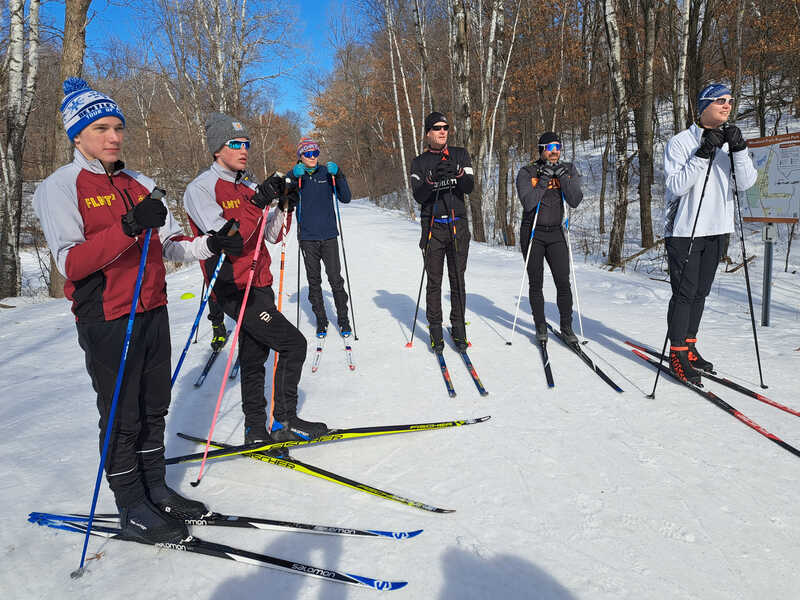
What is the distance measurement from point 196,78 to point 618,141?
17827 mm

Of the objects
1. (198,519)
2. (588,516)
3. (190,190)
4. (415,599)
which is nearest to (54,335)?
(190,190)

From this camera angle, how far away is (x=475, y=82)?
21.0 m

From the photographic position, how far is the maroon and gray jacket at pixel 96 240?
2064mm

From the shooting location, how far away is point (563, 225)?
5.13 metres

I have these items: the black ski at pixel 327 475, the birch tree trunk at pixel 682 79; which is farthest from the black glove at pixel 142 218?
the birch tree trunk at pixel 682 79

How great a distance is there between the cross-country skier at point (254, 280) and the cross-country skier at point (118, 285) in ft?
1.84

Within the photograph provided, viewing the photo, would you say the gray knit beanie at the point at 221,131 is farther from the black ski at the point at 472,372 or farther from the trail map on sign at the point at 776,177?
the trail map on sign at the point at 776,177

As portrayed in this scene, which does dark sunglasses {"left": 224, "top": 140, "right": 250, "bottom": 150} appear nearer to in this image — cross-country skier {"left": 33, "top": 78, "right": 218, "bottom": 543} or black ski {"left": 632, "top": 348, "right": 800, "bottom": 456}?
cross-country skier {"left": 33, "top": 78, "right": 218, "bottom": 543}

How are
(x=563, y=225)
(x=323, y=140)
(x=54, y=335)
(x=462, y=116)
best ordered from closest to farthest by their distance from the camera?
(x=563, y=225)
(x=54, y=335)
(x=462, y=116)
(x=323, y=140)

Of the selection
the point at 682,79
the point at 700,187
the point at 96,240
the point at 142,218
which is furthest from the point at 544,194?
the point at 682,79

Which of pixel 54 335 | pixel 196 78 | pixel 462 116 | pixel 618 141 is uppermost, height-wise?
pixel 196 78

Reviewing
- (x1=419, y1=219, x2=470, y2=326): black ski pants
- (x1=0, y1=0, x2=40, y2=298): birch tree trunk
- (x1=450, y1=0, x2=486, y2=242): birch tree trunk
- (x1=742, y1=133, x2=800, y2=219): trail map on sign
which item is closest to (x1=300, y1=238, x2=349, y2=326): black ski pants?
(x1=419, y1=219, x2=470, y2=326): black ski pants

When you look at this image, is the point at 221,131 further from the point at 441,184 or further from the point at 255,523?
the point at 255,523

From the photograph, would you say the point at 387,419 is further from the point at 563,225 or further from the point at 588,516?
the point at 563,225
